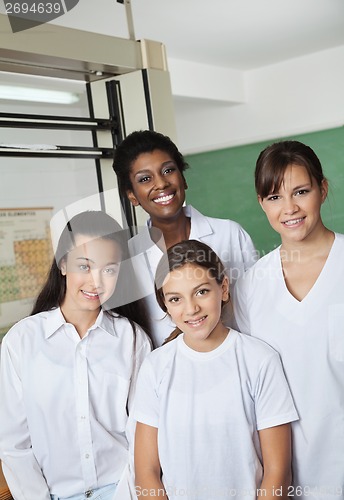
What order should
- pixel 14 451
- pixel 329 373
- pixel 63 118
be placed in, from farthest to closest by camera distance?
pixel 63 118 < pixel 14 451 < pixel 329 373

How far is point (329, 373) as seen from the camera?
78cm

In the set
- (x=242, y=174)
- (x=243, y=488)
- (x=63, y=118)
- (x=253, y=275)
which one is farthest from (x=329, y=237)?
(x=63, y=118)

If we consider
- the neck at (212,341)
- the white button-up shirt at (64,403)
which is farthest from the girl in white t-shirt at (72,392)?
the neck at (212,341)

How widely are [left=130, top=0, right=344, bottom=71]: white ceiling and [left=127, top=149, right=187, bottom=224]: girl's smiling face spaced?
0.21 metres

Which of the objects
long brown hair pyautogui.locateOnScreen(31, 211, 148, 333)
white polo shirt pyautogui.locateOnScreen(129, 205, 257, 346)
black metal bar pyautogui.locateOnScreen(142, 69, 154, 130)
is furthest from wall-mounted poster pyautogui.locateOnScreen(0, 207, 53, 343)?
black metal bar pyautogui.locateOnScreen(142, 69, 154, 130)

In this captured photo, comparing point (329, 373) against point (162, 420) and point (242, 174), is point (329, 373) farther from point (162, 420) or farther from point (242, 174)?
point (242, 174)

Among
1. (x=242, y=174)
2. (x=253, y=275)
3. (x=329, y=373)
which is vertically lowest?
(x=329, y=373)

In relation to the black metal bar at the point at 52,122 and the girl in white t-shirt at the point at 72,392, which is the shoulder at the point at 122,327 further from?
the black metal bar at the point at 52,122

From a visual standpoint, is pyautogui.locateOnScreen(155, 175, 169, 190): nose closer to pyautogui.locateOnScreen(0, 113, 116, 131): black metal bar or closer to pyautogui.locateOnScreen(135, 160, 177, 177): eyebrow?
pyautogui.locateOnScreen(135, 160, 177, 177): eyebrow

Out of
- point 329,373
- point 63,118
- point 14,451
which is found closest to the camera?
point 329,373

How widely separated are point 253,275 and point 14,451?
0.39 metres

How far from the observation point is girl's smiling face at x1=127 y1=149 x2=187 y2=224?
92 centimetres

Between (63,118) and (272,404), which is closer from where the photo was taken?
(272,404)

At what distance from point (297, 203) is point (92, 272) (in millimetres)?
272
